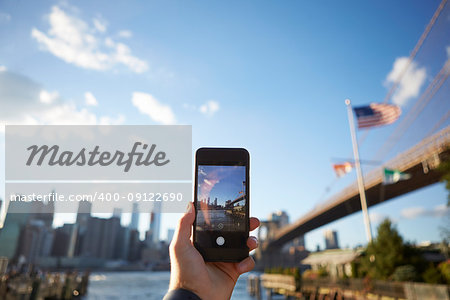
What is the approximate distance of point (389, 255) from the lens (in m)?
19.4

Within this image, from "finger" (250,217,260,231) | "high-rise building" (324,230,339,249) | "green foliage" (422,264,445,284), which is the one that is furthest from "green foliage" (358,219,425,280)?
"high-rise building" (324,230,339,249)

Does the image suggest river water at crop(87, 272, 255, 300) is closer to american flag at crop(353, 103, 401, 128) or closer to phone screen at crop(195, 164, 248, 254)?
american flag at crop(353, 103, 401, 128)

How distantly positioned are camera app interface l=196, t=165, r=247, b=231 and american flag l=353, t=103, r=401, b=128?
73.5ft

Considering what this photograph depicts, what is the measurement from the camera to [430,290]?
11.1 m

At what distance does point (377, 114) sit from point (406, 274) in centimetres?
1155

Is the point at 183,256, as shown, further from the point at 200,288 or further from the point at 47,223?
the point at 47,223

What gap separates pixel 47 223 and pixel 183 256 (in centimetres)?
9702

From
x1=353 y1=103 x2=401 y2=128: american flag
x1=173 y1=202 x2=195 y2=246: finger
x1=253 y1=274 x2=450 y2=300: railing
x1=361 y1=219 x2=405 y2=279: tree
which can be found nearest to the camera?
x1=173 y1=202 x2=195 y2=246: finger

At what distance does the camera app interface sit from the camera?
250cm

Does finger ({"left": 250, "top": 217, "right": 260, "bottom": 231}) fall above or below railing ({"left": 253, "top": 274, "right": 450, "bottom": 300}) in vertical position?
above

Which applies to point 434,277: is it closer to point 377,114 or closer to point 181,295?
point 377,114

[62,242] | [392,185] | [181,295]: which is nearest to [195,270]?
[181,295]

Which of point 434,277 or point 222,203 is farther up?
point 222,203

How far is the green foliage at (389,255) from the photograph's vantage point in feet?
62.0
